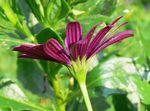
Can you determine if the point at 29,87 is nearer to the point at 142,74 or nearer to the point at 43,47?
the point at 142,74

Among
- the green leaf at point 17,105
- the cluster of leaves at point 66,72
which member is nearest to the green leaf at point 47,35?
the cluster of leaves at point 66,72

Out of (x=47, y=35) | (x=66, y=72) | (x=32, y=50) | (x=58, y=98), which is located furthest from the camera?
(x=66, y=72)

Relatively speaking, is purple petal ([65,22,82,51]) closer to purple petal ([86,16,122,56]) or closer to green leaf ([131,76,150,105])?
purple petal ([86,16,122,56])

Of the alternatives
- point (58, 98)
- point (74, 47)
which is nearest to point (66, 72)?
point (58, 98)

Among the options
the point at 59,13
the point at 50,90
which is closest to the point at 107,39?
the point at 59,13

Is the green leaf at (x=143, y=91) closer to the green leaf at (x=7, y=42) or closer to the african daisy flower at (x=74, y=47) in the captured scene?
the african daisy flower at (x=74, y=47)

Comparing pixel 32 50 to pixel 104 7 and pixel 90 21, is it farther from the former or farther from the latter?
pixel 104 7

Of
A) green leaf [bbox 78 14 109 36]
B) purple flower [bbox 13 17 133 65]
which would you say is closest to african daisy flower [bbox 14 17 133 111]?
purple flower [bbox 13 17 133 65]
